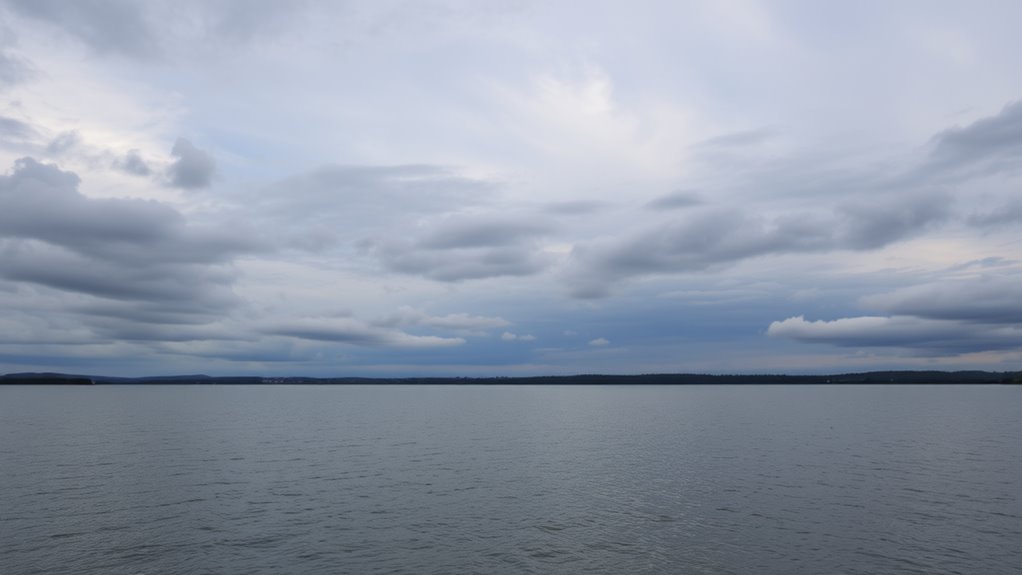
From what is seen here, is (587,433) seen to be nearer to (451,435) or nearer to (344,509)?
(451,435)

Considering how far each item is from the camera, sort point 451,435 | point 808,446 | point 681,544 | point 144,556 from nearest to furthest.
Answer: point 144,556 < point 681,544 < point 808,446 < point 451,435

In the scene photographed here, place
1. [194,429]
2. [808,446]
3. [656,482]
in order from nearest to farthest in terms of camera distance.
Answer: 1. [656,482]
2. [808,446]
3. [194,429]

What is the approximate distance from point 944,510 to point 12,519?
55.4 metres

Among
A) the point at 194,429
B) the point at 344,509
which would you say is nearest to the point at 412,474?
the point at 344,509

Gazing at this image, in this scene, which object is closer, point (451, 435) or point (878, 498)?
point (878, 498)

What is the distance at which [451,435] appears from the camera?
85.6m

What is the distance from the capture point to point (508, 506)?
40.4 meters

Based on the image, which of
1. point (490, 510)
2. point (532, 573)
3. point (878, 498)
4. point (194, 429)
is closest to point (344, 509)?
point (490, 510)

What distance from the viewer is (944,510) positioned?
129ft

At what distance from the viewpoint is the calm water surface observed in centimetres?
2973

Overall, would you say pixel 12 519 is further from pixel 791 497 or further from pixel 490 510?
pixel 791 497

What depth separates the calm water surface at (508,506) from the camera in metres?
29.7

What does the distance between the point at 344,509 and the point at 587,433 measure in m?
54.0

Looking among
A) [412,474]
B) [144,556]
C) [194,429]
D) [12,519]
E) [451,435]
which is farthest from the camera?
[194,429]
